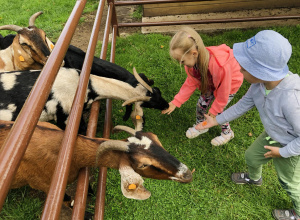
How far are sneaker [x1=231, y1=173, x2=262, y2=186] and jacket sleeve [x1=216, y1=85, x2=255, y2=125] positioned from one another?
0.84m

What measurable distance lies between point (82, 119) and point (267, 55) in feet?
7.57

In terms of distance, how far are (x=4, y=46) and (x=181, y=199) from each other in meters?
3.76

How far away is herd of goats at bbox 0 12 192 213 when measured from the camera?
1.71 meters

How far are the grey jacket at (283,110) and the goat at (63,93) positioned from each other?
133 cm

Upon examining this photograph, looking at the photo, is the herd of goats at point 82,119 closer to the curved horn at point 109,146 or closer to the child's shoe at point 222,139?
the curved horn at point 109,146

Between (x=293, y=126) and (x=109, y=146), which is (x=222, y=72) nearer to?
(x=293, y=126)

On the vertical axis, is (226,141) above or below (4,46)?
below

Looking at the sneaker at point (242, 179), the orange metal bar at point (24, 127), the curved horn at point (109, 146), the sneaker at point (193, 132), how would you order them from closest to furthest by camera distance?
the orange metal bar at point (24, 127) < the curved horn at point (109, 146) < the sneaker at point (242, 179) < the sneaker at point (193, 132)

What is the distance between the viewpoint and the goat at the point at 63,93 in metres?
2.52

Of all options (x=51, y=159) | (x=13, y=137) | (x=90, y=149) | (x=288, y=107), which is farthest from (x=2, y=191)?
(x=288, y=107)

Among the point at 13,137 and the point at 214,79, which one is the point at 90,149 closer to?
the point at 13,137

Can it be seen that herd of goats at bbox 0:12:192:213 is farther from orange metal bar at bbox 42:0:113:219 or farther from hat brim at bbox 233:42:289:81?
hat brim at bbox 233:42:289:81

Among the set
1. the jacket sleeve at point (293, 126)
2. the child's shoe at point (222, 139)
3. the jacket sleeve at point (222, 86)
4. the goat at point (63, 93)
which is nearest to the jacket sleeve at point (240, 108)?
the jacket sleeve at point (222, 86)

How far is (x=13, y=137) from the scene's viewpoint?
84 centimetres
